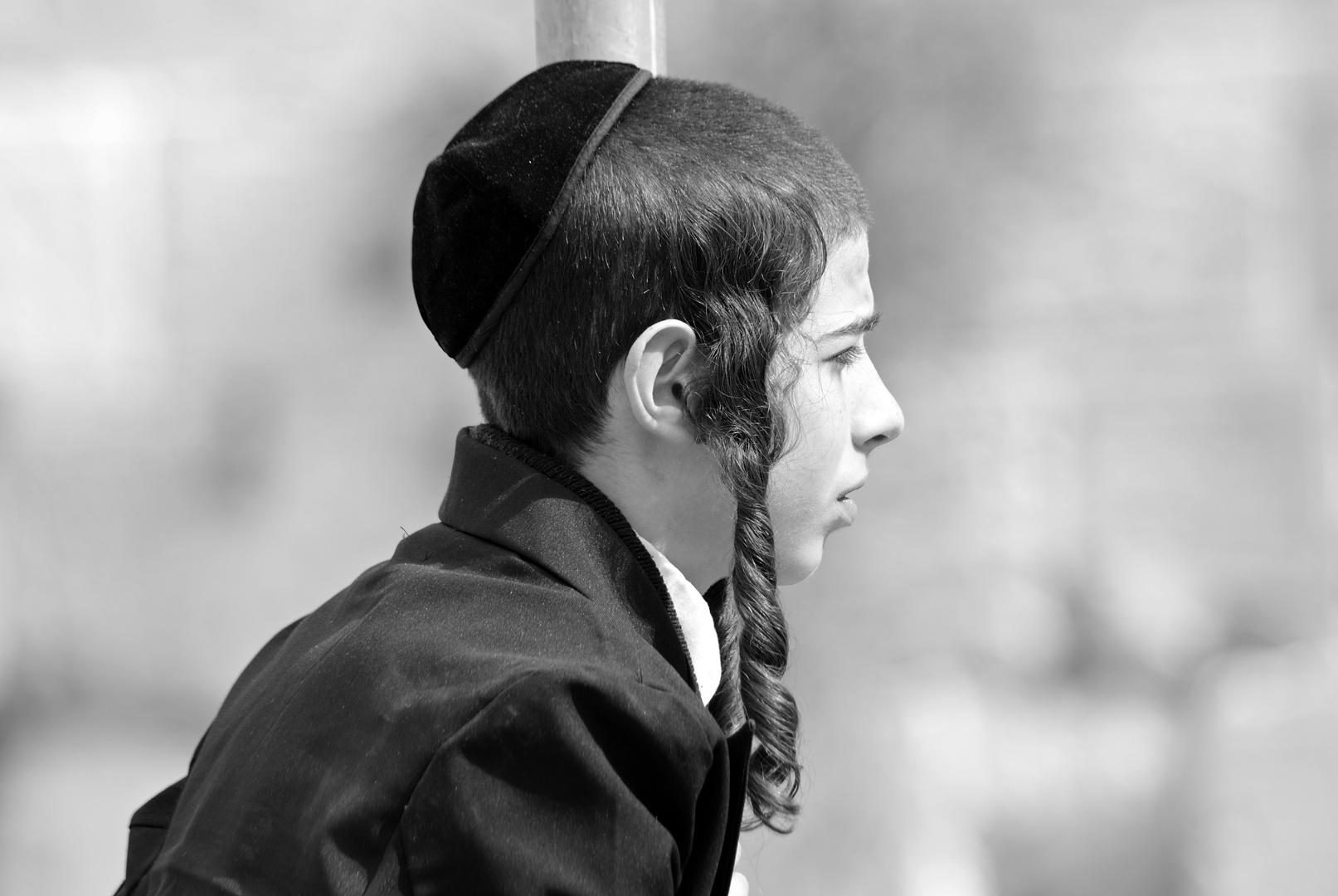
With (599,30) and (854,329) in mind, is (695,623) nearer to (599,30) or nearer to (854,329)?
(854,329)

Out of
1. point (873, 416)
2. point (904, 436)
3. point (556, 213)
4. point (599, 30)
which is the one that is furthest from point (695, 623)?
point (904, 436)

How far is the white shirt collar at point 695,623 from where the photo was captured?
101 cm

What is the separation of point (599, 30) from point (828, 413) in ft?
1.28

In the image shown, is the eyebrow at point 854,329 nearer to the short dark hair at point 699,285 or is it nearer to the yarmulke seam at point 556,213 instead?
the short dark hair at point 699,285

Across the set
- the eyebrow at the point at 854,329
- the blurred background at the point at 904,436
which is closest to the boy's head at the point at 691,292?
the eyebrow at the point at 854,329

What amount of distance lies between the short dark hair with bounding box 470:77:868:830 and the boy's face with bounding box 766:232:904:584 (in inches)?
0.8

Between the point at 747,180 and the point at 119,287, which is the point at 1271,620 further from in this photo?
the point at 119,287

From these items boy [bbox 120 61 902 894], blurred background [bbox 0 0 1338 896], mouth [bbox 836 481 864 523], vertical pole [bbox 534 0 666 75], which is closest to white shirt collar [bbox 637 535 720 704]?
boy [bbox 120 61 902 894]

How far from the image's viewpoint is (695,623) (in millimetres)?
1021

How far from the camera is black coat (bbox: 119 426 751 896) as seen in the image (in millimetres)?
740

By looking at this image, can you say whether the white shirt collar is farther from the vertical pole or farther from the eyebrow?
the vertical pole

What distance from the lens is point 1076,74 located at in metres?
3.22

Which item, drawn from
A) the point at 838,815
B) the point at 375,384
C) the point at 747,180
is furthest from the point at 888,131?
the point at 747,180

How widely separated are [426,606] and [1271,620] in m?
2.89
